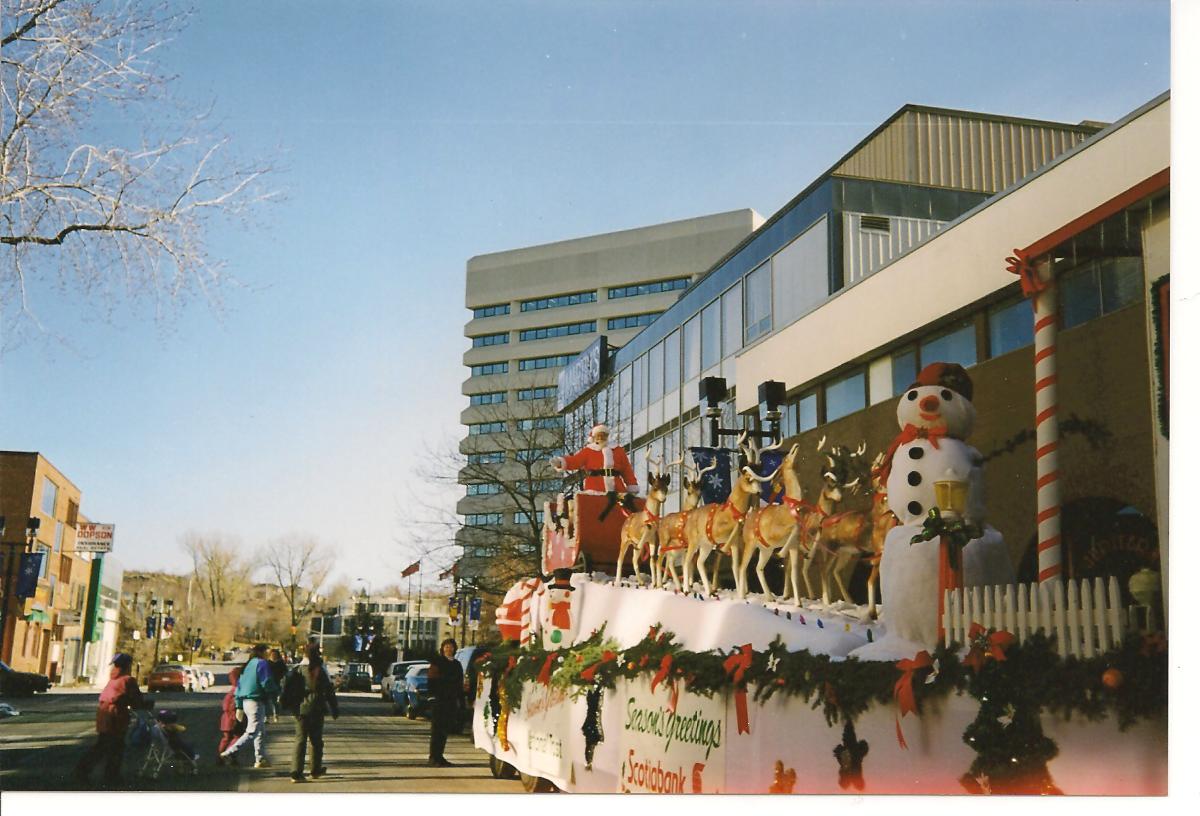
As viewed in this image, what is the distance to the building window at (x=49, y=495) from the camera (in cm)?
789

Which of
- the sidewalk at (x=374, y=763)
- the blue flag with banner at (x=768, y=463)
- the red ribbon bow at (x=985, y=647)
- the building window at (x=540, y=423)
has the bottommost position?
the sidewalk at (x=374, y=763)

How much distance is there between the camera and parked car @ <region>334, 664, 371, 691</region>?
831cm

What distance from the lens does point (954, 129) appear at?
8.53 meters

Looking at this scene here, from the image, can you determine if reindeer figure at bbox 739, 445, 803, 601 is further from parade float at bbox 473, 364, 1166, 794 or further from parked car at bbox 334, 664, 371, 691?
parked car at bbox 334, 664, 371, 691

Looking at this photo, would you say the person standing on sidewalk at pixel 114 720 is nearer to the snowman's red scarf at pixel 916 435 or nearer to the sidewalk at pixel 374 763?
the sidewalk at pixel 374 763

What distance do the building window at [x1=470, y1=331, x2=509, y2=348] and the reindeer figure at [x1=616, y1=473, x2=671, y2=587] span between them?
1701 mm

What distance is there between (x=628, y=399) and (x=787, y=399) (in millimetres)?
1612

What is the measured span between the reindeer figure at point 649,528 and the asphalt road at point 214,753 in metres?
1.97

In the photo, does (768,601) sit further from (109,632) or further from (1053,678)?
(109,632)

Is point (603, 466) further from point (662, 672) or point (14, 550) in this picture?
point (14, 550)

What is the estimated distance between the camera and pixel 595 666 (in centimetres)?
838

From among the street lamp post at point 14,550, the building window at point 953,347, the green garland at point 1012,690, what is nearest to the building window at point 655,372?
the building window at point 953,347

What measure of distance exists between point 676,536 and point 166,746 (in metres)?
3.95

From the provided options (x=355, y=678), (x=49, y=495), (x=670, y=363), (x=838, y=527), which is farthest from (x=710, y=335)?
(x=49, y=495)
